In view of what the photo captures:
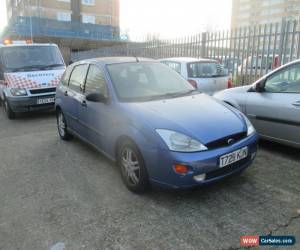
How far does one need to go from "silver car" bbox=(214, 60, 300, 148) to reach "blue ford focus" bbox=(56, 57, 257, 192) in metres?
0.94

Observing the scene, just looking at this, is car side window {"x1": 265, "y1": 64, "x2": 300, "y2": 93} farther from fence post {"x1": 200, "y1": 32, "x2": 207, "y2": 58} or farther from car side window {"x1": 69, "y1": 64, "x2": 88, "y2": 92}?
fence post {"x1": 200, "y1": 32, "x2": 207, "y2": 58}

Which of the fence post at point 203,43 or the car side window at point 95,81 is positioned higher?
the fence post at point 203,43

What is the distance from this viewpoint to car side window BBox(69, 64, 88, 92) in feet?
15.8

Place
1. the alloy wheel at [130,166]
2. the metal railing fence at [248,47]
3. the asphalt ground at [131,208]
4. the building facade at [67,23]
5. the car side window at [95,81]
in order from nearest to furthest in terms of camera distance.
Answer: the asphalt ground at [131,208] → the alloy wheel at [130,166] → the car side window at [95,81] → the metal railing fence at [248,47] → the building facade at [67,23]

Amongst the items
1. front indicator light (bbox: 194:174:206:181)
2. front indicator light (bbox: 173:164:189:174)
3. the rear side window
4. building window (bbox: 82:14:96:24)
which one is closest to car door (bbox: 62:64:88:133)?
the rear side window

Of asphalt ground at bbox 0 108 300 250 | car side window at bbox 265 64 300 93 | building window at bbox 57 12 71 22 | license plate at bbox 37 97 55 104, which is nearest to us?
asphalt ground at bbox 0 108 300 250

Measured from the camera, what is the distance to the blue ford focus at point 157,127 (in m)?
3.00

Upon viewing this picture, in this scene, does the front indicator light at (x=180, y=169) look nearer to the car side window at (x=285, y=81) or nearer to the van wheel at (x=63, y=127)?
the car side window at (x=285, y=81)

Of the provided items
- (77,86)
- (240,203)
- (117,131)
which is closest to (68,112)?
(77,86)

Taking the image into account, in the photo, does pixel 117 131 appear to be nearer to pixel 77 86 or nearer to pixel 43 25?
pixel 77 86

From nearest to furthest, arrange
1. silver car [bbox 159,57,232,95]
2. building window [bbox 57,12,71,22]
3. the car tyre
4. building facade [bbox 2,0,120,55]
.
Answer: the car tyre, silver car [bbox 159,57,232,95], building facade [bbox 2,0,120,55], building window [bbox 57,12,71,22]

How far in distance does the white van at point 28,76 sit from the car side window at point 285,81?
587cm

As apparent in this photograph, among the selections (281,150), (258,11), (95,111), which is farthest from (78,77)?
(258,11)

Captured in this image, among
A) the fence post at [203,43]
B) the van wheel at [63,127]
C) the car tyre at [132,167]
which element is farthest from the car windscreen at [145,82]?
the fence post at [203,43]
